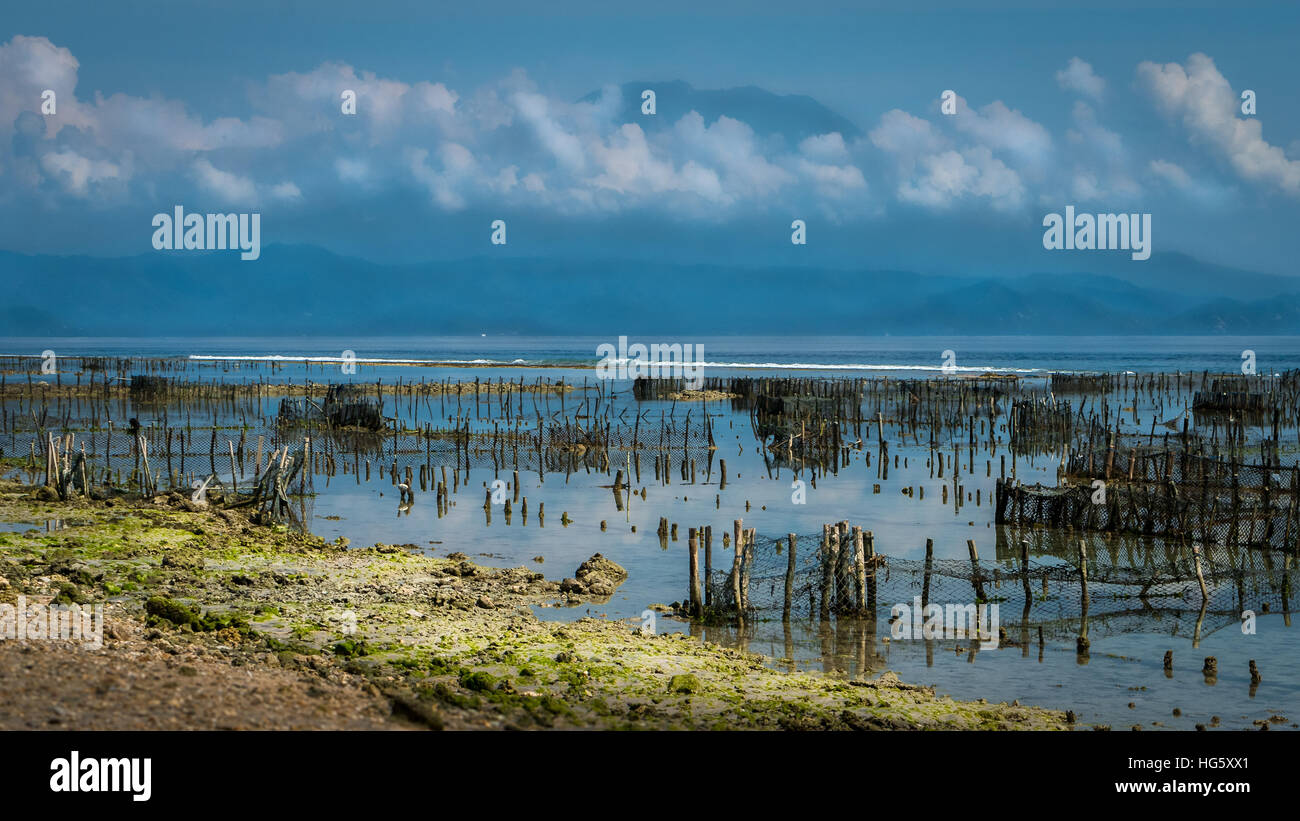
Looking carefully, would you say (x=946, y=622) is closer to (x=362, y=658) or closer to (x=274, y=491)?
(x=362, y=658)

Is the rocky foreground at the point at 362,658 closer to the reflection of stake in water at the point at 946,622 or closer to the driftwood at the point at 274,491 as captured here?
the reflection of stake in water at the point at 946,622

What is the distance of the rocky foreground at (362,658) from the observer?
8516mm

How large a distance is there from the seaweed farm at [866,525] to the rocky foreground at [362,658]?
1.27m

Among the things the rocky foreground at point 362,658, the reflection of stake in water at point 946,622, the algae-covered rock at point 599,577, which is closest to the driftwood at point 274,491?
the rocky foreground at point 362,658

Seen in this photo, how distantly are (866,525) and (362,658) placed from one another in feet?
47.4

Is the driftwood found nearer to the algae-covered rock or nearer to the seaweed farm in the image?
the seaweed farm

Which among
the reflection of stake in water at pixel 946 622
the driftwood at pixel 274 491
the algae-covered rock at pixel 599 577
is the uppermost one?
the driftwood at pixel 274 491

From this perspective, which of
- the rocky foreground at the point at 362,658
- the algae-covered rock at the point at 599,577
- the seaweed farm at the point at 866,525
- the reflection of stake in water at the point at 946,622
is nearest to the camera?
the rocky foreground at the point at 362,658

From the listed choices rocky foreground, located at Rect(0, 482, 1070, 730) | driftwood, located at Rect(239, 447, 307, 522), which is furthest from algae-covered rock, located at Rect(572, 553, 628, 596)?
driftwood, located at Rect(239, 447, 307, 522)

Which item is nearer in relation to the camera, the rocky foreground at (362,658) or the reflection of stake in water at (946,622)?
the rocky foreground at (362,658)

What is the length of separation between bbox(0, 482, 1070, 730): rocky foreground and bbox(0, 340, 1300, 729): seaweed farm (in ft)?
4.17

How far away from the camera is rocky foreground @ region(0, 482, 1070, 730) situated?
8.52 metres

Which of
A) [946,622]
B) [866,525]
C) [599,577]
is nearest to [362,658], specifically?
[599,577]

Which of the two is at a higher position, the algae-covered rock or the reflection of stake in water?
the algae-covered rock
